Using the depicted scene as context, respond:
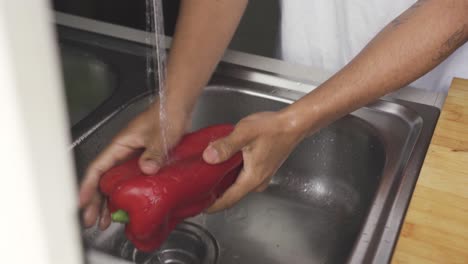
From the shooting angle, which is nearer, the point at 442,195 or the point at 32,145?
the point at 32,145

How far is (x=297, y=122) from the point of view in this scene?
784 millimetres

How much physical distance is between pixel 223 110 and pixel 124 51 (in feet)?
0.63

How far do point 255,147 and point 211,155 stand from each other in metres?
0.06

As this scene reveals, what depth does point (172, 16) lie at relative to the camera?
1.43 m

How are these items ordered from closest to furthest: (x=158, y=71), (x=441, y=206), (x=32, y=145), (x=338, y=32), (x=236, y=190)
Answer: (x=32, y=145) < (x=441, y=206) < (x=236, y=190) < (x=158, y=71) < (x=338, y=32)

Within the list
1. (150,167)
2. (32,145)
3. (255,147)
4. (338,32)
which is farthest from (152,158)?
(32,145)

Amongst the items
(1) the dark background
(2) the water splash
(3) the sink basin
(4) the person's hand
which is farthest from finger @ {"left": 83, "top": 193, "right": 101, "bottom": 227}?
(1) the dark background

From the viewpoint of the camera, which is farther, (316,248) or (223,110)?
(223,110)

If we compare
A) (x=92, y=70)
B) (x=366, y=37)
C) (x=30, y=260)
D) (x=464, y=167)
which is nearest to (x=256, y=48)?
(x=366, y=37)

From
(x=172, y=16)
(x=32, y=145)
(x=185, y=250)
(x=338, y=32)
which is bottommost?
(x=185, y=250)

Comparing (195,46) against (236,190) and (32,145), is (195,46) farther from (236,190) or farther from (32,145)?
(32,145)

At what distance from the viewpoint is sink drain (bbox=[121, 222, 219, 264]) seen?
865 millimetres

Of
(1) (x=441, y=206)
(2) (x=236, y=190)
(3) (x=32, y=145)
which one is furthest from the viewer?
(2) (x=236, y=190)

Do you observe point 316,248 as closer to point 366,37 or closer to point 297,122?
point 297,122
